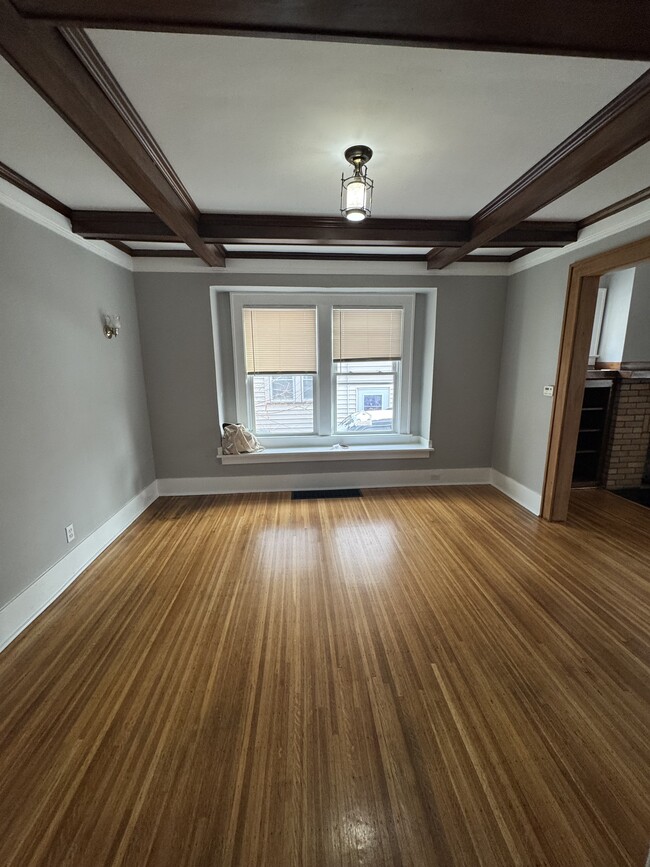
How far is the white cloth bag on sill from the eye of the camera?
3.86m

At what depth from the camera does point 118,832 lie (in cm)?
109

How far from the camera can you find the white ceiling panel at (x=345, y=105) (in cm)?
117

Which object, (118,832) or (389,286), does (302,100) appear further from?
(118,832)

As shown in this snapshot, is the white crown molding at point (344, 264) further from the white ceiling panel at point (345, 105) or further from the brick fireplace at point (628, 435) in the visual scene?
the brick fireplace at point (628, 435)

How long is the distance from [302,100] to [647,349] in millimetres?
4457

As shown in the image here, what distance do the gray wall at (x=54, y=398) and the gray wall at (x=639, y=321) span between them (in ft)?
17.4

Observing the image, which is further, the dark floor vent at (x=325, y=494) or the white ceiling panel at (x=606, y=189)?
the dark floor vent at (x=325, y=494)

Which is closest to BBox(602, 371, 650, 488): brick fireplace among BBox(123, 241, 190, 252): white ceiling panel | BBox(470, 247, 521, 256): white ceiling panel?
BBox(470, 247, 521, 256): white ceiling panel

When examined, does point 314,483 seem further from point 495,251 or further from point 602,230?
point 602,230

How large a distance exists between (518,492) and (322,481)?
7.04 ft

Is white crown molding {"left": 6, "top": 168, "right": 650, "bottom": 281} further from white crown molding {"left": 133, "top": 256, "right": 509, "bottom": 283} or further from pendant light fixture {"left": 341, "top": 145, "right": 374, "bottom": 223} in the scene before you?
pendant light fixture {"left": 341, "top": 145, "right": 374, "bottom": 223}

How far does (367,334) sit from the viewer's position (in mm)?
4078

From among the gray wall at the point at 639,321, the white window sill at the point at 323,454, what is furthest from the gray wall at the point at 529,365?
the gray wall at the point at 639,321

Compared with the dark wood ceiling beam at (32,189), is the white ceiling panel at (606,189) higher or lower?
higher
